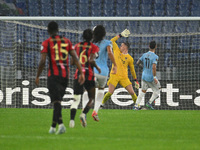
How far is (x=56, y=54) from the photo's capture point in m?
5.49

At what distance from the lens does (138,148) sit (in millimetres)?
4180

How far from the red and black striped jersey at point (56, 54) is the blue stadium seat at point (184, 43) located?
29.6 feet

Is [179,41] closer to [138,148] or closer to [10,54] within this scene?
[10,54]

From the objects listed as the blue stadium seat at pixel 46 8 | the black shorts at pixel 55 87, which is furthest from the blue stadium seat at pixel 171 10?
the black shorts at pixel 55 87

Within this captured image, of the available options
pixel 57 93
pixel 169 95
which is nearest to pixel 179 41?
pixel 169 95

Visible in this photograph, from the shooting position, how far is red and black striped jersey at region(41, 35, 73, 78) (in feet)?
17.9

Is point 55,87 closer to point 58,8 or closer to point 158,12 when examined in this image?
point 58,8

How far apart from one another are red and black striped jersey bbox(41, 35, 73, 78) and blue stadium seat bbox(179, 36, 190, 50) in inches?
355

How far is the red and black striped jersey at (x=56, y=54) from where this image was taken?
5.47 meters

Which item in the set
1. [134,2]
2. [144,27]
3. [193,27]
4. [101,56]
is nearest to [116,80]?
[101,56]

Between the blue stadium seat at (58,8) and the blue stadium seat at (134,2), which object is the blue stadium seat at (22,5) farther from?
the blue stadium seat at (134,2)

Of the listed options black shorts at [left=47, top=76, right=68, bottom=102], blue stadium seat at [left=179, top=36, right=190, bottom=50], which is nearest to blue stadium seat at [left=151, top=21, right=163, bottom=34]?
blue stadium seat at [left=179, top=36, right=190, bottom=50]

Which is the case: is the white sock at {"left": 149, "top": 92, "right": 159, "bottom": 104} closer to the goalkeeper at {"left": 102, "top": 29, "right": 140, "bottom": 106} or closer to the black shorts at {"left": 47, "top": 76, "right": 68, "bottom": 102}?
the goalkeeper at {"left": 102, "top": 29, "right": 140, "bottom": 106}

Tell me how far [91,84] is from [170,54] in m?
7.76
